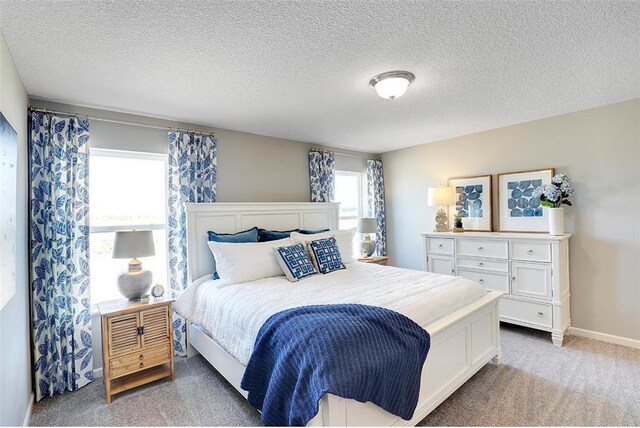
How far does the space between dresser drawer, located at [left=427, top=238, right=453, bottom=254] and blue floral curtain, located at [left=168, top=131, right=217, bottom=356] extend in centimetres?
282

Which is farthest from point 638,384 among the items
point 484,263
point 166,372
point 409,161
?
point 166,372

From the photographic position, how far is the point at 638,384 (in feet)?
7.92

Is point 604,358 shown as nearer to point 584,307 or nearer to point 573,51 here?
point 584,307

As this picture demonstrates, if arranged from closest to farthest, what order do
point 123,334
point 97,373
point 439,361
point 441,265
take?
point 439,361, point 123,334, point 97,373, point 441,265

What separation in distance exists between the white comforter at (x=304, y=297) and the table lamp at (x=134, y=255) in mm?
356

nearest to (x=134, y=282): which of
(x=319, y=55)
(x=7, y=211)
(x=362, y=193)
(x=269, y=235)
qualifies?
(x=7, y=211)

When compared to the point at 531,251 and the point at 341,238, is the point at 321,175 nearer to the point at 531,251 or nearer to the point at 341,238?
the point at 341,238

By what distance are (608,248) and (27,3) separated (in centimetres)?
484

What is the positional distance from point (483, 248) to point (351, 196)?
2.14m

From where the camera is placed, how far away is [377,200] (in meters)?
5.11

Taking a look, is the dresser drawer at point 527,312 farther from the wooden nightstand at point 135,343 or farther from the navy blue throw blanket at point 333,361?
the wooden nightstand at point 135,343

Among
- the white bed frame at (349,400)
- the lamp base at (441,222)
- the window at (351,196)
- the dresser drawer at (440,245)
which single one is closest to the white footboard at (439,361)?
the white bed frame at (349,400)

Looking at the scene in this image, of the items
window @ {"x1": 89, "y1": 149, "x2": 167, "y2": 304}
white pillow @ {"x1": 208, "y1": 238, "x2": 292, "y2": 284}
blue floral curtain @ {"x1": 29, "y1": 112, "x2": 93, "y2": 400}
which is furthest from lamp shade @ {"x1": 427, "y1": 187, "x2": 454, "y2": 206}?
blue floral curtain @ {"x1": 29, "y1": 112, "x2": 93, "y2": 400}

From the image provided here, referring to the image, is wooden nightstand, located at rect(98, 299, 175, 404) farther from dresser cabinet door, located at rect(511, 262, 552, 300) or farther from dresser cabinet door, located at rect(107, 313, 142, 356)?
dresser cabinet door, located at rect(511, 262, 552, 300)
